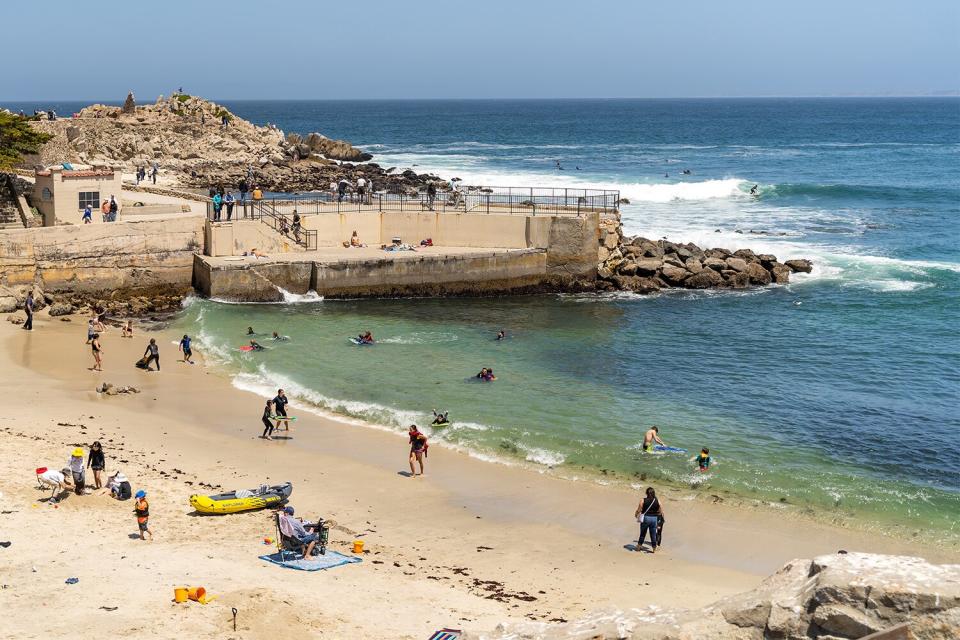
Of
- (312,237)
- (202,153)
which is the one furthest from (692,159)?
(312,237)

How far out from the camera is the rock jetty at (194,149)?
2351 inches

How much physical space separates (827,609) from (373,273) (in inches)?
1121

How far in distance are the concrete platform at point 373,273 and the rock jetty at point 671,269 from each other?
234 centimetres

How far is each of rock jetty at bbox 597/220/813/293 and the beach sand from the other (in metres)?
17.6

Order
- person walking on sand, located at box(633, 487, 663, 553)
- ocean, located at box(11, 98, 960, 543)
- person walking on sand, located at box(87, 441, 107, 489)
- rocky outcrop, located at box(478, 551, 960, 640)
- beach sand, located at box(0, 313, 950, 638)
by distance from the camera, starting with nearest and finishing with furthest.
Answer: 1. rocky outcrop, located at box(478, 551, 960, 640)
2. beach sand, located at box(0, 313, 950, 638)
3. person walking on sand, located at box(633, 487, 663, 553)
4. person walking on sand, located at box(87, 441, 107, 489)
5. ocean, located at box(11, 98, 960, 543)

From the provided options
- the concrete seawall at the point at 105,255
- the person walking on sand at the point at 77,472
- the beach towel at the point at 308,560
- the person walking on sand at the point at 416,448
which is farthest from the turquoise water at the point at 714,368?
the person walking on sand at the point at 77,472

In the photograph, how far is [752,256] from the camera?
135 ft

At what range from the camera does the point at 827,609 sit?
8555 millimetres

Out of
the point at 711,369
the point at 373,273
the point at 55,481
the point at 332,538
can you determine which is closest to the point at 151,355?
the point at 55,481

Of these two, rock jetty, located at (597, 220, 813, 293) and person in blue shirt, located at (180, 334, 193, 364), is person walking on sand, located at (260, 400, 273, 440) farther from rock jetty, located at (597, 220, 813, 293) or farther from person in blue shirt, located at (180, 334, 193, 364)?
rock jetty, located at (597, 220, 813, 293)

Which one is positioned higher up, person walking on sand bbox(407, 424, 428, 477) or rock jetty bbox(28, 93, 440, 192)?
rock jetty bbox(28, 93, 440, 192)

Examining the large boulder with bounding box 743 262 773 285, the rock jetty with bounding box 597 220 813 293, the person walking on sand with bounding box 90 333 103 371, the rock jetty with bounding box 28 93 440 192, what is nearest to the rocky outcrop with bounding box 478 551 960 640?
the person walking on sand with bounding box 90 333 103 371

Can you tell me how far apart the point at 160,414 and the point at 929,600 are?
1810cm

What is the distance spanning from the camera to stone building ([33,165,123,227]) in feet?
115
